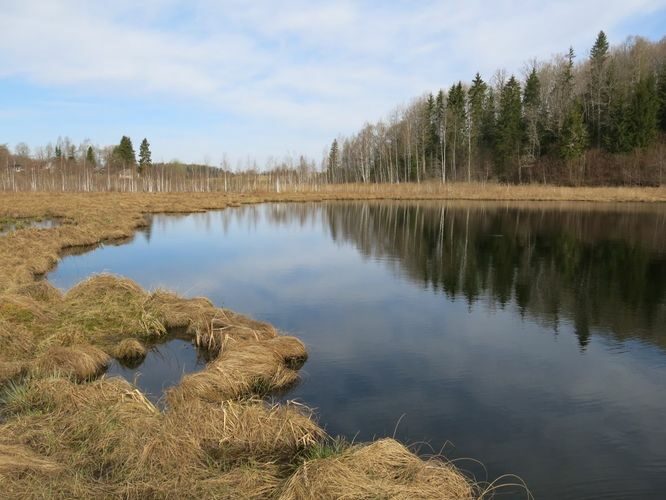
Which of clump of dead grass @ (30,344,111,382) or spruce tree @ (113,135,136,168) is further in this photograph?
spruce tree @ (113,135,136,168)

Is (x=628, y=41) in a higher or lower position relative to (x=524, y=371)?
higher

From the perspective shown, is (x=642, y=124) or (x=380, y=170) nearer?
(x=642, y=124)

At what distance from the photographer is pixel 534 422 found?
7605mm

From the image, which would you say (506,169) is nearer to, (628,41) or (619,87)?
(619,87)

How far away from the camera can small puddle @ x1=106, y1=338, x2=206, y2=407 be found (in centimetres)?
885

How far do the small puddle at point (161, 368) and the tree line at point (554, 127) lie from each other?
2319 inches

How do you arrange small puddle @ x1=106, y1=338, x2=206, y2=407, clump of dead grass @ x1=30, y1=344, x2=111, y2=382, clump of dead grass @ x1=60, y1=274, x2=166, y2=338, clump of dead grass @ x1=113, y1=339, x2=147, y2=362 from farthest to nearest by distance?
clump of dead grass @ x1=60, y1=274, x2=166, y2=338 < clump of dead grass @ x1=113, y1=339, x2=147, y2=362 < small puddle @ x1=106, y1=338, x2=206, y2=407 < clump of dead grass @ x1=30, y1=344, x2=111, y2=382

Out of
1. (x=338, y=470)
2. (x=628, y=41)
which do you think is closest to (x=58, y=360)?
(x=338, y=470)

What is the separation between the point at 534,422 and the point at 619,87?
7496cm

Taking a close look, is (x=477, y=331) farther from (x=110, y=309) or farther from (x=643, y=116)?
(x=643, y=116)

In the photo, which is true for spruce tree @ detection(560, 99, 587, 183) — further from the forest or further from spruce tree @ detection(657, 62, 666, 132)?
spruce tree @ detection(657, 62, 666, 132)

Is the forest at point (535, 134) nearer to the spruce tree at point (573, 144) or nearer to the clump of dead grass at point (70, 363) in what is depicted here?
the spruce tree at point (573, 144)

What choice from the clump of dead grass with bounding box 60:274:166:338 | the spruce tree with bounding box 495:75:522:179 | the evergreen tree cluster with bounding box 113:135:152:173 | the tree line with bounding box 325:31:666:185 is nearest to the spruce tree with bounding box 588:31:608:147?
the tree line with bounding box 325:31:666:185

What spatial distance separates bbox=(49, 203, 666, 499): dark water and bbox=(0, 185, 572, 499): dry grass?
1.08 metres
